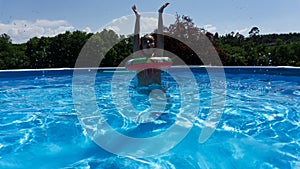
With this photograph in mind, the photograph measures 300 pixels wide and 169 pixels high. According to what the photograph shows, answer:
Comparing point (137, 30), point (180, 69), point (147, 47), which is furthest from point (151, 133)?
point (180, 69)

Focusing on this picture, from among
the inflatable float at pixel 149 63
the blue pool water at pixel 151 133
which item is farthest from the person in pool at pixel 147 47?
the inflatable float at pixel 149 63

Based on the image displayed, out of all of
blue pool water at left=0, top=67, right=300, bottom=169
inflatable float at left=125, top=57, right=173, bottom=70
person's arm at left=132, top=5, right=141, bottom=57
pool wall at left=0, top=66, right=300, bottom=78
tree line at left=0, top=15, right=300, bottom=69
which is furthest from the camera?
tree line at left=0, top=15, right=300, bottom=69

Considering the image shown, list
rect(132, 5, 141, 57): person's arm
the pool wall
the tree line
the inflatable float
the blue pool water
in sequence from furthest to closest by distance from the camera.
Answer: the tree line, the pool wall, rect(132, 5, 141, 57): person's arm, the inflatable float, the blue pool water

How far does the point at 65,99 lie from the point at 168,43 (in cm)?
864

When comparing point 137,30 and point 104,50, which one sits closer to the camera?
point 137,30

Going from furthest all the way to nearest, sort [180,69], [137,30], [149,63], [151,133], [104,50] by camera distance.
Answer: [104,50] → [180,69] → [137,30] → [149,63] → [151,133]

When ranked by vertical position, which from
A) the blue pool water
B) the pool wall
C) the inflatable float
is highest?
the inflatable float

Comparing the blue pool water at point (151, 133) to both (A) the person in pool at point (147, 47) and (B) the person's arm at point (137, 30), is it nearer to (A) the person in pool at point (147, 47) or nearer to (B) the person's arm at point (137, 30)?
(A) the person in pool at point (147, 47)

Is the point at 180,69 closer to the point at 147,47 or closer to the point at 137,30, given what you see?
the point at 147,47

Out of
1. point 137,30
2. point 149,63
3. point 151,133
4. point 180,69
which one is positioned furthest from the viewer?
point 180,69

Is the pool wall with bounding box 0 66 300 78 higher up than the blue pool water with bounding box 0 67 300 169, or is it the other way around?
the pool wall with bounding box 0 66 300 78

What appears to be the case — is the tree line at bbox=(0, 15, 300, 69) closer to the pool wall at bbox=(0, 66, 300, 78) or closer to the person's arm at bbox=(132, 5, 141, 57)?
the pool wall at bbox=(0, 66, 300, 78)

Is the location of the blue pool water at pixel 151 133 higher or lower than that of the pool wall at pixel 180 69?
lower

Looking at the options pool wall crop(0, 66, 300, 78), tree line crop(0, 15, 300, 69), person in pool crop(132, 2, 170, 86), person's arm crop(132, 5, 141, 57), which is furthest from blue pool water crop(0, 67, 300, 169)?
tree line crop(0, 15, 300, 69)
